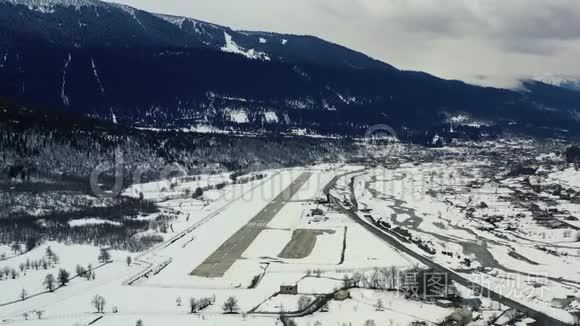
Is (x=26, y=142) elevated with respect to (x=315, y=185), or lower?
elevated

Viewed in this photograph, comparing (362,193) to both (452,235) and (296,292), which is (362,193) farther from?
(296,292)

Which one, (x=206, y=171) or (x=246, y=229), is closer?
(x=246, y=229)

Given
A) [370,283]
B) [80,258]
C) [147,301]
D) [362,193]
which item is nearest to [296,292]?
[370,283]

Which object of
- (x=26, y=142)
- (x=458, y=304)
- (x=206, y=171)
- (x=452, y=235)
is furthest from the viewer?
(x=206, y=171)

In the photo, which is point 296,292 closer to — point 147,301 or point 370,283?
point 370,283

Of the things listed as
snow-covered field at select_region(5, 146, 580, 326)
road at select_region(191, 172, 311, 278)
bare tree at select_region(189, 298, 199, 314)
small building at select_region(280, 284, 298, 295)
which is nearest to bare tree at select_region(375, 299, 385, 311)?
snow-covered field at select_region(5, 146, 580, 326)

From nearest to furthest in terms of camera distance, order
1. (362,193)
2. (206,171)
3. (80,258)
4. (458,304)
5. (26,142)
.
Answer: (458,304) < (80,258) < (26,142) < (362,193) < (206,171)
